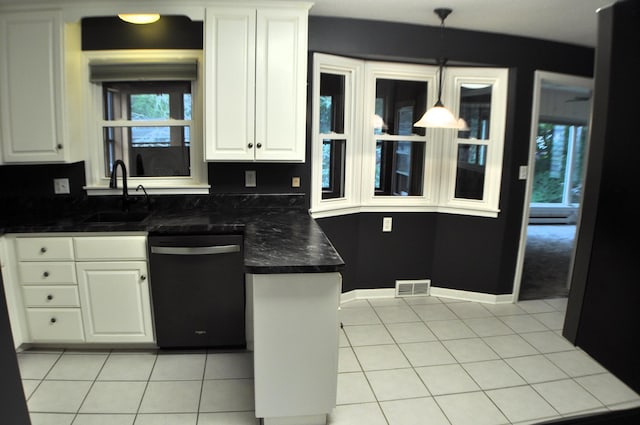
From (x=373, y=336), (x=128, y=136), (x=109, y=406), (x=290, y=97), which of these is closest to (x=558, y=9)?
(x=290, y=97)

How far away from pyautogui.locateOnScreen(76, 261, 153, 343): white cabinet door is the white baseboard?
1572 millimetres

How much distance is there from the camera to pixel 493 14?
2.68 m

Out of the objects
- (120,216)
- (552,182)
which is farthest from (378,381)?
(552,182)

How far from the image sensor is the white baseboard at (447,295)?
11.5 feet

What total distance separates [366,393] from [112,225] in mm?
1724

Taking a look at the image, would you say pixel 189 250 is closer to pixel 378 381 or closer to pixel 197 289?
pixel 197 289

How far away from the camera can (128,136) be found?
9.94ft

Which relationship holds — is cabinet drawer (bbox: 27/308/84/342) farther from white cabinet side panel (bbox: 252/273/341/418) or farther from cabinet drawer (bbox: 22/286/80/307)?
white cabinet side panel (bbox: 252/273/341/418)

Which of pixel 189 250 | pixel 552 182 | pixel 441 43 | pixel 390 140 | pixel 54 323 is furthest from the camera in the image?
pixel 552 182

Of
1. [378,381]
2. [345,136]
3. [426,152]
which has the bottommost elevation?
[378,381]

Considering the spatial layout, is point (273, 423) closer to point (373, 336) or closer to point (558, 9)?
point (373, 336)

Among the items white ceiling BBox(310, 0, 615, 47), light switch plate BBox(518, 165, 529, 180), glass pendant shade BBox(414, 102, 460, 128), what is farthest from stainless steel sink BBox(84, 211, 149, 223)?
light switch plate BBox(518, 165, 529, 180)

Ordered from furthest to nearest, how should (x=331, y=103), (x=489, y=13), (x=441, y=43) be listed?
(x=331, y=103)
(x=441, y=43)
(x=489, y=13)

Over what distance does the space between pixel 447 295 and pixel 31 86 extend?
11.1 ft
